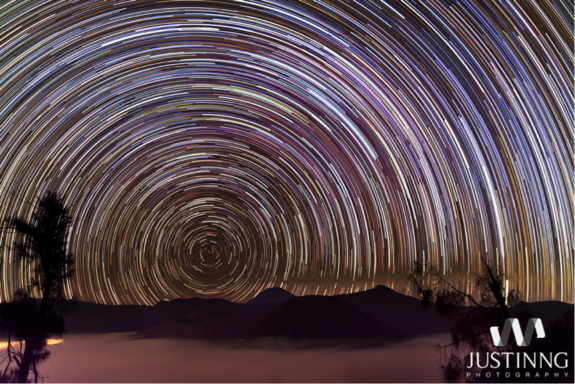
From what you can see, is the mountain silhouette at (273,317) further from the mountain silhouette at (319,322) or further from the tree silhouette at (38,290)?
the tree silhouette at (38,290)

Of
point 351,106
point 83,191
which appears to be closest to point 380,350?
point 351,106

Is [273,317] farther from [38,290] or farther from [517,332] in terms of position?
[517,332]

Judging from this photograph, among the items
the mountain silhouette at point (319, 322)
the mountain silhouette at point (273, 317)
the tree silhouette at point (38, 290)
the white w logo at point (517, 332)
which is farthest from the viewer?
the mountain silhouette at point (319, 322)

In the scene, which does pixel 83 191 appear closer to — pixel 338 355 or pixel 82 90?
pixel 82 90

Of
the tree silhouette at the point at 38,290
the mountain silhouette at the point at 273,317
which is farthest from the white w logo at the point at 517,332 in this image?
the mountain silhouette at the point at 273,317

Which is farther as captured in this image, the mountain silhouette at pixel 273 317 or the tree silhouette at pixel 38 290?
the mountain silhouette at pixel 273 317
